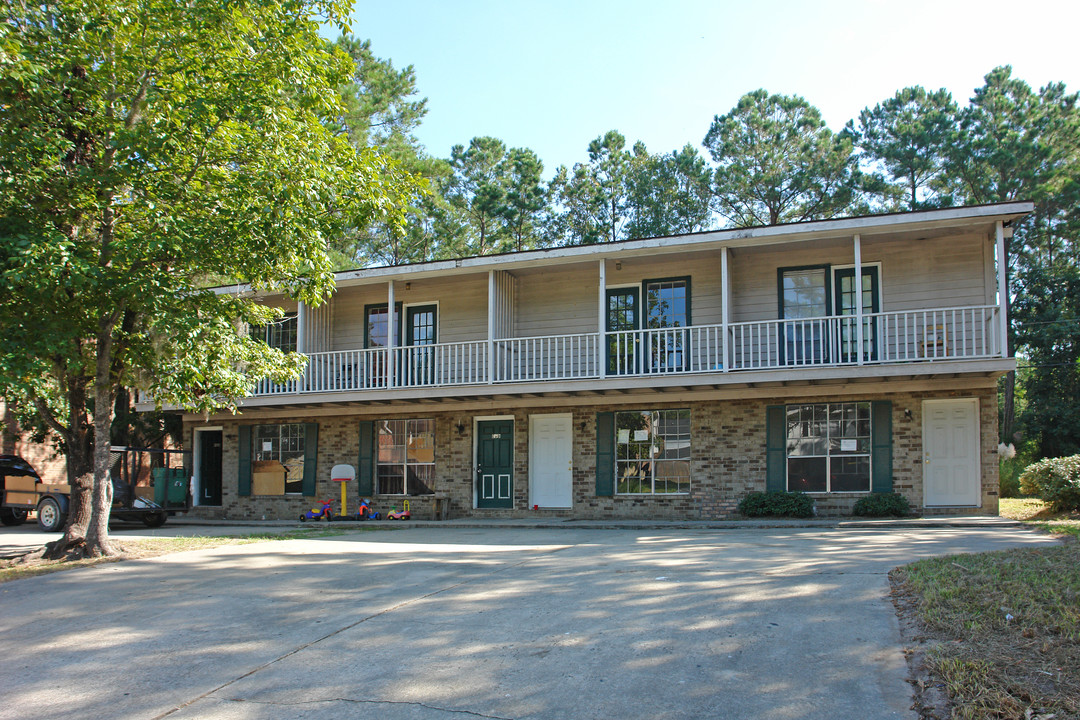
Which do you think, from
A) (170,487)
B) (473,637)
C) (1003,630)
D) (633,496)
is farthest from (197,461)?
(1003,630)

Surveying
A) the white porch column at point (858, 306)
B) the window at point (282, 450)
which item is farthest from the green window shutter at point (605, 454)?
the window at point (282, 450)

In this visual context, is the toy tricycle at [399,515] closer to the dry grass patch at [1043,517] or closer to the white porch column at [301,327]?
the white porch column at [301,327]

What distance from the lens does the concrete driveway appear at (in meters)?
4.84

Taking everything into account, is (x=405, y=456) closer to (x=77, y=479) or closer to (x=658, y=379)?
(x=658, y=379)

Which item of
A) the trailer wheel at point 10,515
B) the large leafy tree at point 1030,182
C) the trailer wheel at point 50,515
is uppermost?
the large leafy tree at point 1030,182

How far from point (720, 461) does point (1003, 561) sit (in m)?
8.61

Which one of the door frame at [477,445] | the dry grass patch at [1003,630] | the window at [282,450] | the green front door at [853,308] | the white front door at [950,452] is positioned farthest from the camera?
the window at [282,450]

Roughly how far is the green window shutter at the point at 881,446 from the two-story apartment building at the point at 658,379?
36 mm

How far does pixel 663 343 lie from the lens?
16.8 m

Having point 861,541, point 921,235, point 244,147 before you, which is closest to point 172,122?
point 244,147

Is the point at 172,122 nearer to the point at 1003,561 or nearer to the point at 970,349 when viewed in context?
the point at 1003,561

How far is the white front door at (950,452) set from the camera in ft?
48.5

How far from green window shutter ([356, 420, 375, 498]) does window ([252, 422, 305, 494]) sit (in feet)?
5.58

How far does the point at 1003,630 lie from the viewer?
5266mm
